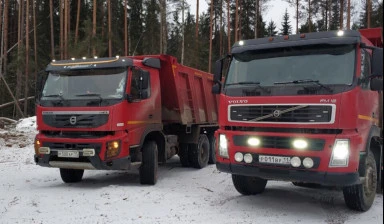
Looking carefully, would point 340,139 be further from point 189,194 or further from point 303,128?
point 189,194

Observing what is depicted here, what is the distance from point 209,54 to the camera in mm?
29219

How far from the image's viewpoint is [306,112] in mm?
5508

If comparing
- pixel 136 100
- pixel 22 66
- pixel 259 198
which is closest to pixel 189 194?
pixel 259 198

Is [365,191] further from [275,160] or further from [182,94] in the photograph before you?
[182,94]

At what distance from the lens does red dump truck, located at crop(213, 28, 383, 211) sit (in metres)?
5.36

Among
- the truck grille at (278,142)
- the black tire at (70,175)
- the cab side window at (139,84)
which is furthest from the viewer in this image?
the black tire at (70,175)

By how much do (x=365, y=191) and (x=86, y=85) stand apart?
5428 millimetres

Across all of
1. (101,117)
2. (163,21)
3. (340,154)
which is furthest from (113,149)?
(163,21)

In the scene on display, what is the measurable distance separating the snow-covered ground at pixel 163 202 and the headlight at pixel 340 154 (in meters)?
0.90

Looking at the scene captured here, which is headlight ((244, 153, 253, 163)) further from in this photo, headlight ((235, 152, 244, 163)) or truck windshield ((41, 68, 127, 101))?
truck windshield ((41, 68, 127, 101))

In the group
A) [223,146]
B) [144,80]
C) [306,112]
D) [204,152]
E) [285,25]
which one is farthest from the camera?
[285,25]

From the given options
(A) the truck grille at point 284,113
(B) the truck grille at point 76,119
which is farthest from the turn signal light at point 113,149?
(A) the truck grille at point 284,113

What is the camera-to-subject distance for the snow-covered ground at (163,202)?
582cm

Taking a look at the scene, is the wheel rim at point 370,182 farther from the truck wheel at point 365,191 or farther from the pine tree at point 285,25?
the pine tree at point 285,25
